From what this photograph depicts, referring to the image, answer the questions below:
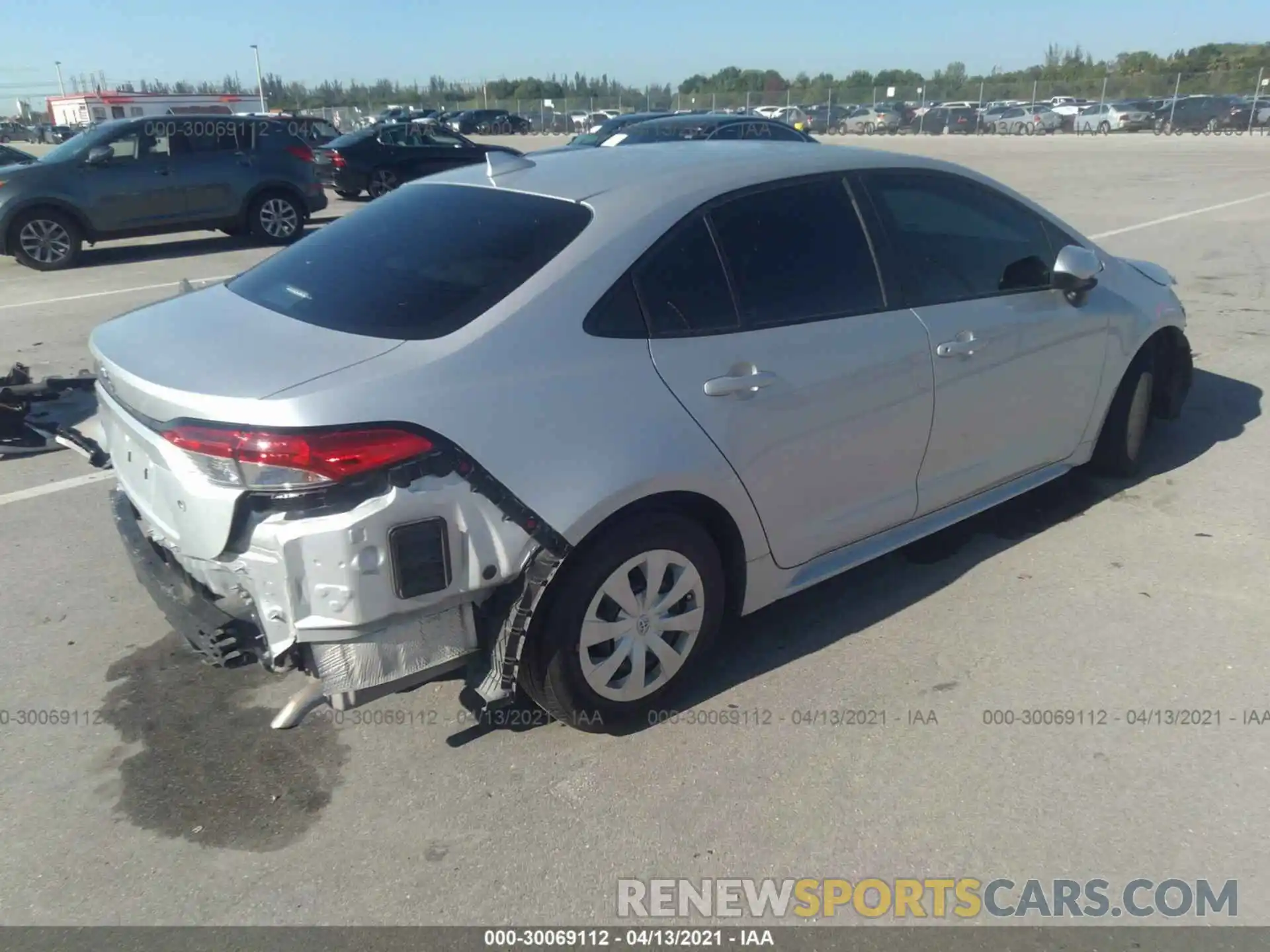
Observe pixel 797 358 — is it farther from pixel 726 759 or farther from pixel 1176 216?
pixel 1176 216

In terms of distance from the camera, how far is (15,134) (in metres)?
61.9

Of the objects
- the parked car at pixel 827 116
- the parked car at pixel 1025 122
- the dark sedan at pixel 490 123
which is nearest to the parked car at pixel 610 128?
the parked car at pixel 1025 122

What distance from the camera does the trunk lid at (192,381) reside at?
263cm

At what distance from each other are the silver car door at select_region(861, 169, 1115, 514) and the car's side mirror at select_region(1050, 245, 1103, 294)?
0.07m

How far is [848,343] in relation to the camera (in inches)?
136

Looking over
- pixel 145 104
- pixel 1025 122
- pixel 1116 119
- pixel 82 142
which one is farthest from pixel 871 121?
pixel 82 142

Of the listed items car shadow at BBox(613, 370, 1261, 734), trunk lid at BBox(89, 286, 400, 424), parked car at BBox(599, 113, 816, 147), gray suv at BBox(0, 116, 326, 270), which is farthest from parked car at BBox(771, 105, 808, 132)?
trunk lid at BBox(89, 286, 400, 424)

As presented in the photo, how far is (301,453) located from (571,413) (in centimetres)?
73

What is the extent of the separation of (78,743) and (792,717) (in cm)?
227

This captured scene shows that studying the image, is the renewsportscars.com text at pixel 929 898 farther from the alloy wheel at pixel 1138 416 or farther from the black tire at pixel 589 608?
the alloy wheel at pixel 1138 416

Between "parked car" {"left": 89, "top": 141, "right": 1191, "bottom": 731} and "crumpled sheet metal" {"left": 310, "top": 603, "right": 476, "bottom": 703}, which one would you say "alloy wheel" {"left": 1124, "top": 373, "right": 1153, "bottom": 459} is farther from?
"crumpled sheet metal" {"left": 310, "top": 603, "right": 476, "bottom": 703}

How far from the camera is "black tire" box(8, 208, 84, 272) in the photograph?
11742 millimetres

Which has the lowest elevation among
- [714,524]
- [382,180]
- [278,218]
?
[714,524]
